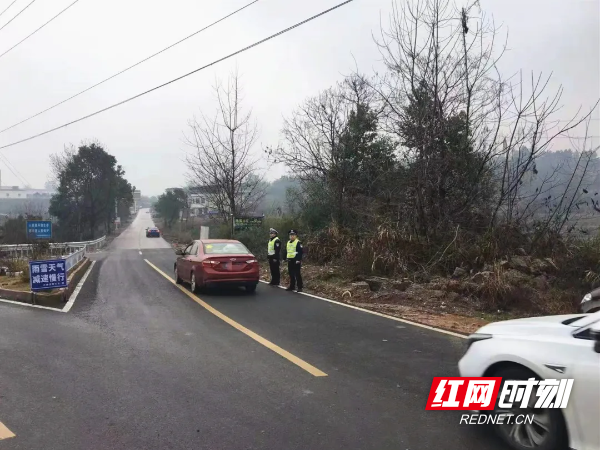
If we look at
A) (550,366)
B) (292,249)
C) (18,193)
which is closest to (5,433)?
(550,366)

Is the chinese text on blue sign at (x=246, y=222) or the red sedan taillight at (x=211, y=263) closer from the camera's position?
the red sedan taillight at (x=211, y=263)

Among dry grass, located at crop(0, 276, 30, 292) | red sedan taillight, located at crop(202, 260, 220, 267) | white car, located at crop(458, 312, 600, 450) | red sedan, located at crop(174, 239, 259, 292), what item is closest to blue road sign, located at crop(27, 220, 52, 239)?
dry grass, located at crop(0, 276, 30, 292)

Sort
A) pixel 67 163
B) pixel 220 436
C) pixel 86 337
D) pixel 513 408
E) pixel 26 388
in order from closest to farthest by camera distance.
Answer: pixel 513 408
pixel 220 436
pixel 26 388
pixel 86 337
pixel 67 163

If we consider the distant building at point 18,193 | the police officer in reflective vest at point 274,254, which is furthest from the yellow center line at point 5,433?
the distant building at point 18,193

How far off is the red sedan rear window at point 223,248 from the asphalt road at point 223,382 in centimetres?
289

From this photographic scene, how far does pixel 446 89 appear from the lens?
15.3 metres

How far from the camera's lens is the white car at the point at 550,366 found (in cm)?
319

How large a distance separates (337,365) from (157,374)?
215cm

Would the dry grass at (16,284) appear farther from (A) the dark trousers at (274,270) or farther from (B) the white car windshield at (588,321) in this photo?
(B) the white car windshield at (588,321)

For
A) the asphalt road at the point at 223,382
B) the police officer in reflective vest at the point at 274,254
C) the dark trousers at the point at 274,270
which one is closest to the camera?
the asphalt road at the point at 223,382

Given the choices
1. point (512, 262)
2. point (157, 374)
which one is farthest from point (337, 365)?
point (512, 262)

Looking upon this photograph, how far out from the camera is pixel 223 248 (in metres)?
12.5

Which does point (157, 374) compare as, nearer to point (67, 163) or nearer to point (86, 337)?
point (86, 337)

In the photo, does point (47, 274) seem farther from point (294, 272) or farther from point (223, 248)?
point (294, 272)
